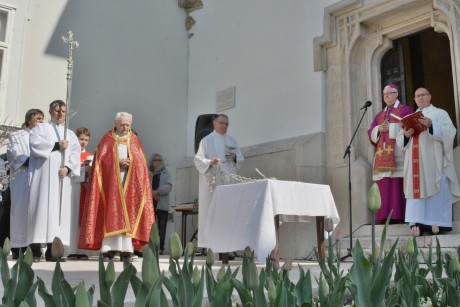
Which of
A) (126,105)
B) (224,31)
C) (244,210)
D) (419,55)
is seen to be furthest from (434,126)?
(126,105)

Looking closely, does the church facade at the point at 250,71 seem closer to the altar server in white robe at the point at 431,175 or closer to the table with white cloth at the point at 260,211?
the altar server in white robe at the point at 431,175

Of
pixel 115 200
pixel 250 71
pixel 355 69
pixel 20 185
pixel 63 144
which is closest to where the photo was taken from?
pixel 115 200

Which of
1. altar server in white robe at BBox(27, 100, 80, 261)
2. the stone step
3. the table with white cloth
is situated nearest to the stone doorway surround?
the stone step

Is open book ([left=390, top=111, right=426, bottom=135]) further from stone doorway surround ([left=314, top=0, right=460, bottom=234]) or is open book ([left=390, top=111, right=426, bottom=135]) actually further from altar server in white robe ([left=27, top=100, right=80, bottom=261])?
altar server in white robe ([left=27, top=100, right=80, bottom=261])

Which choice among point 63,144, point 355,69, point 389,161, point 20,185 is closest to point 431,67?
point 355,69

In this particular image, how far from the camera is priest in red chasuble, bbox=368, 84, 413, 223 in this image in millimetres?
6883

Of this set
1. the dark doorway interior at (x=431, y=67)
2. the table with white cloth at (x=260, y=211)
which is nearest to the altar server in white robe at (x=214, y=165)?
the table with white cloth at (x=260, y=211)

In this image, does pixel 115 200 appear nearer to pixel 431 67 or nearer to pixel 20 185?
pixel 20 185

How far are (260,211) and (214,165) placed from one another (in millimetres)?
1933

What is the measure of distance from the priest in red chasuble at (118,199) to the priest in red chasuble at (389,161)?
9.71ft

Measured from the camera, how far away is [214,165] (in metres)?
7.24

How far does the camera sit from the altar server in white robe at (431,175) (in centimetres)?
622

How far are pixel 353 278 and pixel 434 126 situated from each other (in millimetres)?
5600

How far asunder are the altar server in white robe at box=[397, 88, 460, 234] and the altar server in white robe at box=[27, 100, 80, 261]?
12.8 feet
